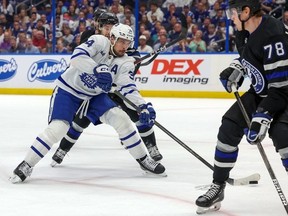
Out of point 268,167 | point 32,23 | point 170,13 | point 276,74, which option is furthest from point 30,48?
point 276,74

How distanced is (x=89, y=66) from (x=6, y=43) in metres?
8.38

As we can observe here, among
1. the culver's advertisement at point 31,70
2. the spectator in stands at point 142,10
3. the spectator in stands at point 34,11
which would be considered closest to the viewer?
the spectator in stands at point 142,10

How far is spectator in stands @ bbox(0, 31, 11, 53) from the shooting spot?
11609 millimetres

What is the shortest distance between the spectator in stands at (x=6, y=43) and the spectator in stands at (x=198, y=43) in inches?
135

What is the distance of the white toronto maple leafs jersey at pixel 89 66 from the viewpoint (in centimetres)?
361

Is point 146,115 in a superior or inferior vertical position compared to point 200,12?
superior

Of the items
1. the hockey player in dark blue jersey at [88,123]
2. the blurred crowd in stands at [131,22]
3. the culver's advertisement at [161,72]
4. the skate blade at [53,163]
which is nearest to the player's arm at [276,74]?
the hockey player in dark blue jersey at [88,123]

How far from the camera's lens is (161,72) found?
1040 centimetres

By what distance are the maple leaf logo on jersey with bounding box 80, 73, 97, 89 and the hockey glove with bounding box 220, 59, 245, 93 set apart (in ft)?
3.19

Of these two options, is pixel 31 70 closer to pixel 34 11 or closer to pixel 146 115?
pixel 34 11

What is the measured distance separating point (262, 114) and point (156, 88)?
7.83 metres

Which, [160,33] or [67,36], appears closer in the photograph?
[160,33]

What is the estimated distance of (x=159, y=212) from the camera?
2811 millimetres

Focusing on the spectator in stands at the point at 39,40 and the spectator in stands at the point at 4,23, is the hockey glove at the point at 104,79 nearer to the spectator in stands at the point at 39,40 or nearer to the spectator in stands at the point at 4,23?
the spectator in stands at the point at 39,40
